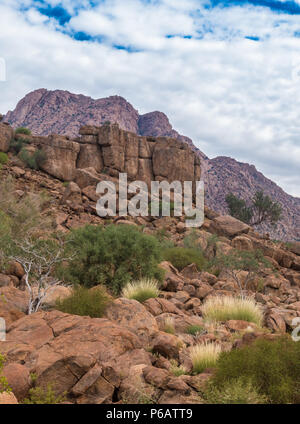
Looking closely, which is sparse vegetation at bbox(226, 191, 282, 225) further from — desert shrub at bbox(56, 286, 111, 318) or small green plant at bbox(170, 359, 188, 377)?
small green plant at bbox(170, 359, 188, 377)

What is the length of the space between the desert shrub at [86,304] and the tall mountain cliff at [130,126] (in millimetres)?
81451

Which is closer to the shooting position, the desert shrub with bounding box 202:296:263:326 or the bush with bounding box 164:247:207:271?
the desert shrub with bounding box 202:296:263:326

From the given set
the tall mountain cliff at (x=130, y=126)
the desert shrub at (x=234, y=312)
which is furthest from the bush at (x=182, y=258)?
the tall mountain cliff at (x=130, y=126)

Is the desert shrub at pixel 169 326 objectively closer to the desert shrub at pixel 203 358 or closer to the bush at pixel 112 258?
the desert shrub at pixel 203 358

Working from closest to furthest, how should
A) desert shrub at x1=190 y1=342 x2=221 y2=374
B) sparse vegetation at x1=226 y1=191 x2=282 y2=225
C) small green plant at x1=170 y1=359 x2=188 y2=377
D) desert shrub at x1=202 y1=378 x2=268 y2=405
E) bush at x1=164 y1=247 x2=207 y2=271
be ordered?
desert shrub at x1=202 y1=378 x2=268 y2=405 < small green plant at x1=170 y1=359 x2=188 y2=377 < desert shrub at x1=190 y1=342 x2=221 y2=374 < bush at x1=164 y1=247 x2=207 y2=271 < sparse vegetation at x1=226 y1=191 x2=282 y2=225

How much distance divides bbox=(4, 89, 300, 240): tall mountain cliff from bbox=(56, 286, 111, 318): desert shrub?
8145cm

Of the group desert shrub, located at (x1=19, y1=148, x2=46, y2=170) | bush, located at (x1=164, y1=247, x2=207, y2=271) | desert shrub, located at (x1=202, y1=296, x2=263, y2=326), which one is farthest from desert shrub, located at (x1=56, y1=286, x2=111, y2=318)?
desert shrub, located at (x1=19, y1=148, x2=46, y2=170)

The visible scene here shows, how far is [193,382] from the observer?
15.1 feet

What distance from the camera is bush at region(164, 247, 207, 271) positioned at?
1855cm

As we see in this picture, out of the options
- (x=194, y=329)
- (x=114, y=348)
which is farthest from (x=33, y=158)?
(x=114, y=348)

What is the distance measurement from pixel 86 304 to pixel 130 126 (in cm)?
11851

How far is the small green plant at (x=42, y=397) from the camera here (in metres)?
3.94

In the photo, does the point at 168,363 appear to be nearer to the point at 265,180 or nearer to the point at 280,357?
the point at 280,357
